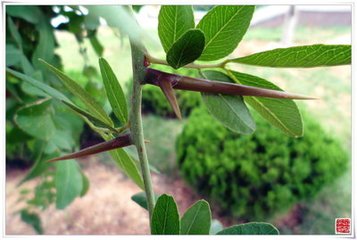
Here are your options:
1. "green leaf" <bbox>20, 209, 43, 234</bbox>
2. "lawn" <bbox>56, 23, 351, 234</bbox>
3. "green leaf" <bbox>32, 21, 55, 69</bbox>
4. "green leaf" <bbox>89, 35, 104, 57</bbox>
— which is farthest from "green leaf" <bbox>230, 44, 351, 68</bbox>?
"lawn" <bbox>56, 23, 351, 234</bbox>

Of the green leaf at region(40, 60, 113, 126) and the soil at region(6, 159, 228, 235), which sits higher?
the green leaf at region(40, 60, 113, 126)

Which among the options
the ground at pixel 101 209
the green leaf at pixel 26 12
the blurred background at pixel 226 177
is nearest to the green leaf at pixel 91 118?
the green leaf at pixel 26 12

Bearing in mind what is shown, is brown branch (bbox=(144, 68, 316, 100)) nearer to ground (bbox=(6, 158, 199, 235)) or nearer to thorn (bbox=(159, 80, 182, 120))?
thorn (bbox=(159, 80, 182, 120))

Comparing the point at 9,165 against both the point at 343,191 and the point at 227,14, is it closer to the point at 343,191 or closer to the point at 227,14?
the point at 343,191

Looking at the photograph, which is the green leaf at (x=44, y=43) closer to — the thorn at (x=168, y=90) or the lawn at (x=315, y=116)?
the thorn at (x=168, y=90)
